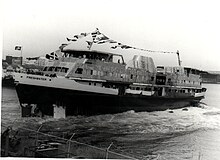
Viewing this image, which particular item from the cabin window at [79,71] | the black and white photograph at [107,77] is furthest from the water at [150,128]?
the cabin window at [79,71]

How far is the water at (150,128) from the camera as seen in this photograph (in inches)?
85.0

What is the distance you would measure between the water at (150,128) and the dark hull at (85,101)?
0.11 feet

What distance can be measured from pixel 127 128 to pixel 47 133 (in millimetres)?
453

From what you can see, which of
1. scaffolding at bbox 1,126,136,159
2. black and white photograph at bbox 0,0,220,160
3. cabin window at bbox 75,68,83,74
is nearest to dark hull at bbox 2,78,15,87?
black and white photograph at bbox 0,0,220,160

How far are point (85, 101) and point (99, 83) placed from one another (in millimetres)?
129

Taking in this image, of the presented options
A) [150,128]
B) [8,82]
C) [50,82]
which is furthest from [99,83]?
[8,82]

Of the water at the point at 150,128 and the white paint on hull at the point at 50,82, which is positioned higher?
the white paint on hull at the point at 50,82

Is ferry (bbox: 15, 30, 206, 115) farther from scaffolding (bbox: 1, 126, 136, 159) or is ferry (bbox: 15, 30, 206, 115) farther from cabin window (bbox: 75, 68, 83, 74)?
scaffolding (bbox: 1, 126, 136, 159)

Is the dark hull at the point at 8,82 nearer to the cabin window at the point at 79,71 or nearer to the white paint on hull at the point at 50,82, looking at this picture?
the white paint on hull at the point at 50,82

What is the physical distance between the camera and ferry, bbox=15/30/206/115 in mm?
2164

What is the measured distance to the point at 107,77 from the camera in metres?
2.22

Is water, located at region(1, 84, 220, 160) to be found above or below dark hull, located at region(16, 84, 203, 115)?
below

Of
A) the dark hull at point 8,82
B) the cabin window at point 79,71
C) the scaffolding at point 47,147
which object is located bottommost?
the scaffolding at point 47,147

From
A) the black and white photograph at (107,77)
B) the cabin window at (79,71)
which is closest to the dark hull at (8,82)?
the black and white photograph at (107,77)
